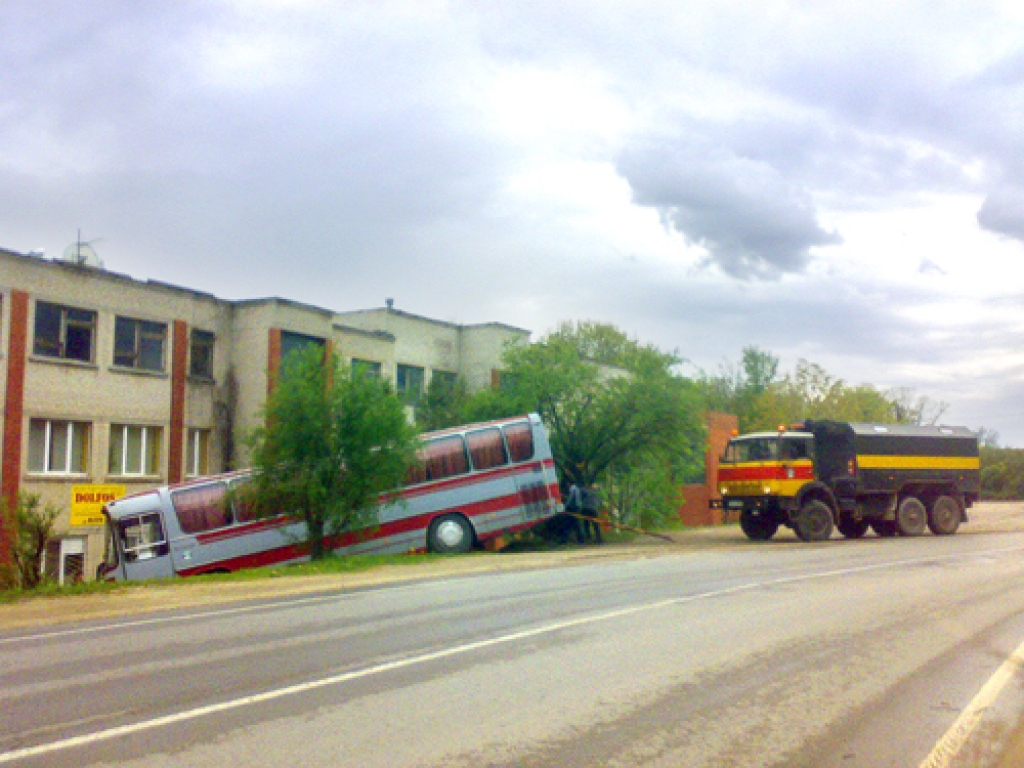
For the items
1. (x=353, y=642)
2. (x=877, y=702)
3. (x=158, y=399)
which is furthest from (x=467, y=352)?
(x=877, y=702)

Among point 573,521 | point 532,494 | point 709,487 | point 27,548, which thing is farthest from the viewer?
point 709,487

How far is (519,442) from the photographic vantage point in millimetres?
27391

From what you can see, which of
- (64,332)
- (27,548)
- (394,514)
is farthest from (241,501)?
(64,332)

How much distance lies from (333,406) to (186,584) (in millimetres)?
6852

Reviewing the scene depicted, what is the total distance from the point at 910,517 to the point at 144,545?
22.1 metres

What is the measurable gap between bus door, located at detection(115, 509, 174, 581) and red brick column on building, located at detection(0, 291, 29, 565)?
4932 millimetres

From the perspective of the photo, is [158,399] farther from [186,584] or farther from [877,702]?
[877,702]

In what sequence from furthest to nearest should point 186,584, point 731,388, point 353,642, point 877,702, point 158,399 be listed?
point 731,388 → point 158,399 → point 186,584 → point 353,642 → point 877,702

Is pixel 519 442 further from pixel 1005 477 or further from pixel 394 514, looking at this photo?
pixel 1005 477

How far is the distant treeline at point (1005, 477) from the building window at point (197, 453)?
65.7 meters

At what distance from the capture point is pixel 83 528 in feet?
91.7

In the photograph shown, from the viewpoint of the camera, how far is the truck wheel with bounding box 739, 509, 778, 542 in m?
30.2

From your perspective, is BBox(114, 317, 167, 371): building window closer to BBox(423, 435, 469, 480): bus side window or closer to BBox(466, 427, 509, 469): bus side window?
BBox(423, 435, 469, 480): bus side window

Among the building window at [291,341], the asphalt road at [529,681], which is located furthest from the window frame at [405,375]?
the asphalt road at [529,681]
